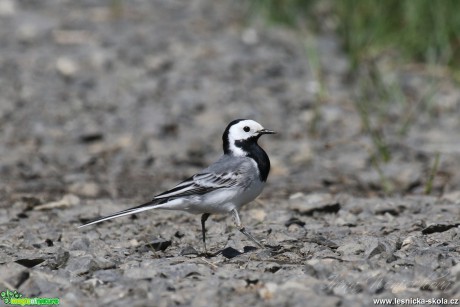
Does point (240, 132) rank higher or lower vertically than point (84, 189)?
higher

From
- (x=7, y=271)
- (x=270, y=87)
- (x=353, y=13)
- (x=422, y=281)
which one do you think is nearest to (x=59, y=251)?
(x=7, y=271)

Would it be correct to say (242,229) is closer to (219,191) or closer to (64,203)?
(219,191)

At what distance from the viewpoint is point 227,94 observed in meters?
10.2

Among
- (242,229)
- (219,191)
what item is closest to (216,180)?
(219,191)

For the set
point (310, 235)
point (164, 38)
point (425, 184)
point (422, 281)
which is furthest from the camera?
point (164, 38)

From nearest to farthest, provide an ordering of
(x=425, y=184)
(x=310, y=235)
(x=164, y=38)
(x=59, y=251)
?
(x=59, y=251) → (x=310, y=235) → (x=425, y=184) → (x=164, y=38)

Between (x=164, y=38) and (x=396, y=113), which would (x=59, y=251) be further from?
(x=164, y=38)

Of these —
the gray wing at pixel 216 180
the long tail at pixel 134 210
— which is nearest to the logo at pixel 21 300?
the long tail at pixel 134 210

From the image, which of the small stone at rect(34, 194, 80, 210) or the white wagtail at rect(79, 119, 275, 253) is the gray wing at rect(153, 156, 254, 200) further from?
the small stone at rect(34, 194, 80, 210)

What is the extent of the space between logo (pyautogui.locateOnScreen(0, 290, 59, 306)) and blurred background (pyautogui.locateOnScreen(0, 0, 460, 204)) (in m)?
3.02

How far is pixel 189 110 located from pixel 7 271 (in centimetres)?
547

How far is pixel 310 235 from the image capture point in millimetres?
5863

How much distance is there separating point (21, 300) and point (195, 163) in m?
4.41

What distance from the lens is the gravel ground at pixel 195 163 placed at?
454 centimetres
